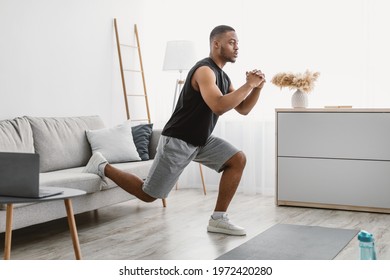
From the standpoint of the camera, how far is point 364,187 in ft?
14.8

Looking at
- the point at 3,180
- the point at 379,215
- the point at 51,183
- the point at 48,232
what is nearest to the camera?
the point at 3,180

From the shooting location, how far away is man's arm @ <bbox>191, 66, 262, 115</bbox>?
130 inches

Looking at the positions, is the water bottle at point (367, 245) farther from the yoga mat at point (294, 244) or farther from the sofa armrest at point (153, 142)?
the sofa armrest at point (153, 142)

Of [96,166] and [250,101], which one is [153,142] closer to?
[96,166]

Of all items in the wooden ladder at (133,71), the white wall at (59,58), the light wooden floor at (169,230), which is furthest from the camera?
the wooden ladder at (133,71)

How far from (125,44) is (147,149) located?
1416 millimetres

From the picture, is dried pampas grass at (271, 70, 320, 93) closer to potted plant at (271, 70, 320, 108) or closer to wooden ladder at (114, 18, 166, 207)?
potted plant at (271, 70, 320, 108)

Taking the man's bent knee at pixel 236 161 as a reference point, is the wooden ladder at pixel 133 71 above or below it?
above

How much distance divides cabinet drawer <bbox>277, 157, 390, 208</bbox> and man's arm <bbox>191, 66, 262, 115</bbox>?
155cm

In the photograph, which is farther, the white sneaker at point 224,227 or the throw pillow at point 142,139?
the throw pillow at point 142,139

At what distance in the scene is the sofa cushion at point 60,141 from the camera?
4.10 meters

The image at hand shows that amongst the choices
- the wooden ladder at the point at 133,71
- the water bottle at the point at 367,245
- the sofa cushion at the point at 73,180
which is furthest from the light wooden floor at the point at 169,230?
the water bottle at the point at 367,245
